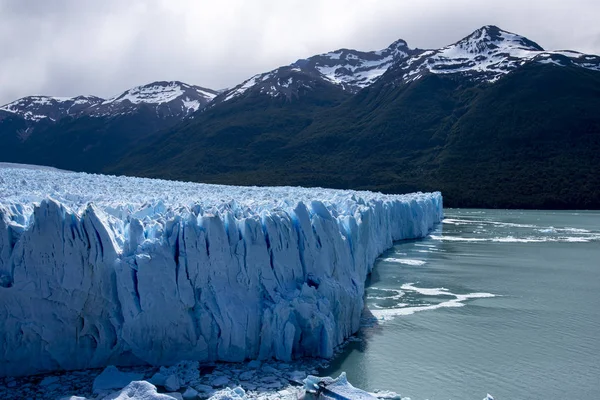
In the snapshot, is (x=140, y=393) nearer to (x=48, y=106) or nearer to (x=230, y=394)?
(x=230, y=394)

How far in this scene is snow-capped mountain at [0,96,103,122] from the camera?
341 feet

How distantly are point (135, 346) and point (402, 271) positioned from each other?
30.4 feet

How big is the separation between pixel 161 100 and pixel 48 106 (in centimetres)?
2240

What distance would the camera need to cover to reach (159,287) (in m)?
7.15

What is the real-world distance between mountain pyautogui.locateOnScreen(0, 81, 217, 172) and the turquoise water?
67644 mm

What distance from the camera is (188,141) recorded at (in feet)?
224

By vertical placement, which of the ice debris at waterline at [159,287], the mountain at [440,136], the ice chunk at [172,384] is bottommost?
the ice chunk at [172,384]

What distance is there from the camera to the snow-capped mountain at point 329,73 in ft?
264

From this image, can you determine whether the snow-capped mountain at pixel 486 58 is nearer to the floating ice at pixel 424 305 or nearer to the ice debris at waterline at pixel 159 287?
the floating ice at pixel 424 305

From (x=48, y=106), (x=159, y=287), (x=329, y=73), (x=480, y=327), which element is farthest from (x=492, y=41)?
(x=48, y=106)

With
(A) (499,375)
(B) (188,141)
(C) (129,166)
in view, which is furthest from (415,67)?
(A) (499,375)

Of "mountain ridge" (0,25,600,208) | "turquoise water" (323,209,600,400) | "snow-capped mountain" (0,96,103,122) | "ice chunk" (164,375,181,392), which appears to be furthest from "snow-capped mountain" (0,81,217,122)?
"ice chunk" (164,375,181,392)

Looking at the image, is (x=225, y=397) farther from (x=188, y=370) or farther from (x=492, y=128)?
(x=492, y=128)

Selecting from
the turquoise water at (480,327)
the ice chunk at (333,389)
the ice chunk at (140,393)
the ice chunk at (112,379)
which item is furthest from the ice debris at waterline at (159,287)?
the ice chunk at (333,389)
